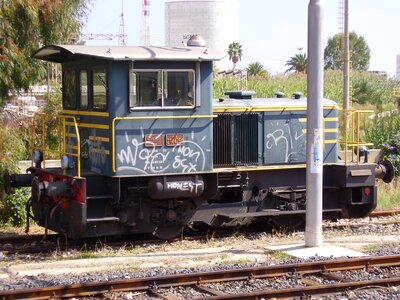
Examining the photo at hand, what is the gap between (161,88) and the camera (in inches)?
449

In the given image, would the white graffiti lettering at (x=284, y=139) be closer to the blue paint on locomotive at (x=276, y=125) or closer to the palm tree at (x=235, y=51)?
the blue paint on locomotive at (x=276, y=125)

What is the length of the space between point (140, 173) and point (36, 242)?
2392mm

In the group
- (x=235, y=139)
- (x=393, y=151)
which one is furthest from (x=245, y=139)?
(x=393, y=151)

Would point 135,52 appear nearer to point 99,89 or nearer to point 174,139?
point 99,89

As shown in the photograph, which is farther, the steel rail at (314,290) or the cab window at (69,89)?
the cab window at (69,89)

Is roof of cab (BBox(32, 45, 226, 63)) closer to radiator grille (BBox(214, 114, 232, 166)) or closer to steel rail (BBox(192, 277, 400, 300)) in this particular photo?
radiator grille (BBox(214, 114, 232, 166))

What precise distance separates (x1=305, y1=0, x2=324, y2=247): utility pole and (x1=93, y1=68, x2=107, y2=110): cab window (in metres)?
3.27

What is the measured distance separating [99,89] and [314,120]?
353 cm

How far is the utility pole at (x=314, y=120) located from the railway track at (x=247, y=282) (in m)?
1.59

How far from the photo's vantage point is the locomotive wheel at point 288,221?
13.0 meters

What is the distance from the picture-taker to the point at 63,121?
40.6 feet

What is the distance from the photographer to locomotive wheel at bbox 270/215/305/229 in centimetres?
1296

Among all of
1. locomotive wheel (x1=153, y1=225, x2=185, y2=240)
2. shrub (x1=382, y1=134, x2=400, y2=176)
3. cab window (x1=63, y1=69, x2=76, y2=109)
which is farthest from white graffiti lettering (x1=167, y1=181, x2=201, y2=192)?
shrub (x1=382, y1=134, x2=400, y2=176)

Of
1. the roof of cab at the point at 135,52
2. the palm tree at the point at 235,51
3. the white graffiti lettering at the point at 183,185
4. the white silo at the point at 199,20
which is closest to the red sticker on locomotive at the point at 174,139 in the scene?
the white graffiti lettering at the point at 183,185
